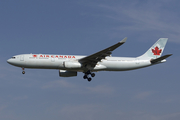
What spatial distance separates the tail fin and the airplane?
18.4 inches

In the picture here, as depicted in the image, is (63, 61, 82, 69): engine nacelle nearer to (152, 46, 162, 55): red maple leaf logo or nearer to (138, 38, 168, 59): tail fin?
(138, 38, 168, 59): tail fin

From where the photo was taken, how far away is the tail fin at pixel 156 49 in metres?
47.7

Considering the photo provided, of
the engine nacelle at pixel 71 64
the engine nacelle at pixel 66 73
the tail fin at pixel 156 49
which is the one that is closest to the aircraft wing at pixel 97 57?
the engine nacelle at pixel 71 64

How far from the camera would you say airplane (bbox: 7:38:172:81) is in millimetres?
41062

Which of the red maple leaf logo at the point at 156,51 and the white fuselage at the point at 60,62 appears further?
the red maple leaf logo at the point at 156,51

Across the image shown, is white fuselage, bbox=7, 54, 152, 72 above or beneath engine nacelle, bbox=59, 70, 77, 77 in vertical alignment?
above

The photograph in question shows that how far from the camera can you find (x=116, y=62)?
4375cm

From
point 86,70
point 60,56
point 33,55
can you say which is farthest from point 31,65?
point 86,70

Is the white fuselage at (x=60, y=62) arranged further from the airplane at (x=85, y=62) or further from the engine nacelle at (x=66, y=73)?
the engine nacelle at (x=66, y=73)

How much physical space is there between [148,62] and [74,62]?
11.7m

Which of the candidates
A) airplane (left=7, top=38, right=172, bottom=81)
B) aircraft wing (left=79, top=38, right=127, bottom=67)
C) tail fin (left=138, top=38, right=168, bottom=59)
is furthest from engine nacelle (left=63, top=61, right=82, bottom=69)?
tail fin (left=138, top=38, right=168, bottom=59)

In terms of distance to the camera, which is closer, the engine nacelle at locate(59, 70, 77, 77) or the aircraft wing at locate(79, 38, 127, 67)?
the aircraft wing at locate(79, 38, 127, 67)

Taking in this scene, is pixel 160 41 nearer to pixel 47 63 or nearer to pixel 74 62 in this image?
pixel 74 62

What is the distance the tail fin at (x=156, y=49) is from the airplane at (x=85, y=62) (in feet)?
1.53
